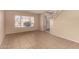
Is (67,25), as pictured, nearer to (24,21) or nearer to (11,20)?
(24,21)

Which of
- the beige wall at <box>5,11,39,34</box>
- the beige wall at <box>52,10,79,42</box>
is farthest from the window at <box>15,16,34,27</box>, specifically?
the beige wall at <box>52,10,79,42</box>

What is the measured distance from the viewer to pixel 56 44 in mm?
1870

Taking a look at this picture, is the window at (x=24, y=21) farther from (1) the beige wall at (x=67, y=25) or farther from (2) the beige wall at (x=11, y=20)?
(1) the beige wall at (x=67, y=25)

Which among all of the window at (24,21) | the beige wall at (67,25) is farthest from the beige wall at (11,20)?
the beige wall at (67,25)

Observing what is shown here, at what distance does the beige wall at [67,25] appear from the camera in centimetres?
183

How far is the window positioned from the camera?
1.90m

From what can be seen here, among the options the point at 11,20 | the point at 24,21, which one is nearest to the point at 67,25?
the point at 24,21

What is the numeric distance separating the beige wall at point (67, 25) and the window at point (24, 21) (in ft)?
1.34

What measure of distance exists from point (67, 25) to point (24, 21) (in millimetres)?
738
